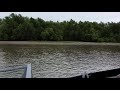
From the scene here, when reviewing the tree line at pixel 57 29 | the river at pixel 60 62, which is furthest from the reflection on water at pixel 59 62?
the tree line at pixel 57 29

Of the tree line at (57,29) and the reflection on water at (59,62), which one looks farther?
the tree line at (57,29)

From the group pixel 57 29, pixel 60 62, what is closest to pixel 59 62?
pixel 60 62

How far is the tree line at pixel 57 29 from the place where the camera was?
15491mm

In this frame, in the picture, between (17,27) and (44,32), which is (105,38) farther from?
(17,27)

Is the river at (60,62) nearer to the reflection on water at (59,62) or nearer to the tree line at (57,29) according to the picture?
the reflection on water at (59,62)

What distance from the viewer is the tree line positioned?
15491 mm

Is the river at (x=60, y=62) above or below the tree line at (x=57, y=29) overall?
below

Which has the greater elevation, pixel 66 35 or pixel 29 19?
pixel 29 19

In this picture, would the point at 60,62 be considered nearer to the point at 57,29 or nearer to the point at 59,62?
the point at 59,62
